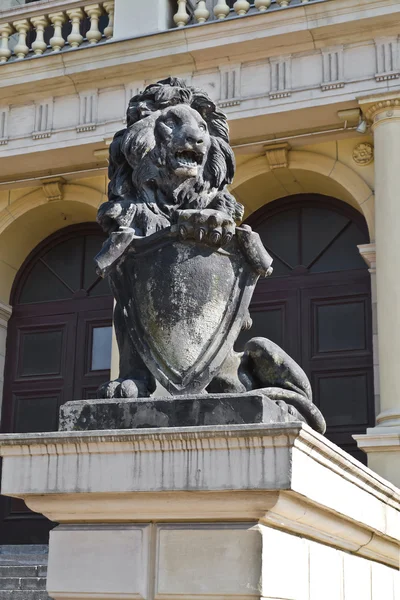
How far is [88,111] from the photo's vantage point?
14977 mm

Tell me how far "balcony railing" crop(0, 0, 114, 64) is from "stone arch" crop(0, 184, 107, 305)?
7.63 ft

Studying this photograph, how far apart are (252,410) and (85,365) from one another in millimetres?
12993

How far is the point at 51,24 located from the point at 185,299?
12733mm

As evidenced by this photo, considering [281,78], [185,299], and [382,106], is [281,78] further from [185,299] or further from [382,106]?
[185,299]

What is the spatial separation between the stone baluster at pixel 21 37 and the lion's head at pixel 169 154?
36.8 feet

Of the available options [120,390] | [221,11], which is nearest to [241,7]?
[221,11]

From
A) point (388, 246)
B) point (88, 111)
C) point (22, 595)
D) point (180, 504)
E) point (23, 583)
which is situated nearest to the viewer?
point (180, 504)

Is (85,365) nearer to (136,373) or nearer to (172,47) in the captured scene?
(172,47)

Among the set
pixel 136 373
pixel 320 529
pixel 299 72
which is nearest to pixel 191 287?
pixel 136 373

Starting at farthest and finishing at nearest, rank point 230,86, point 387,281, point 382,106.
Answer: point 230,86 → point 382,106 → point 387,281

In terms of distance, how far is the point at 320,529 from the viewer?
4.26m

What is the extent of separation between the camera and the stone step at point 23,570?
9923 millimetres

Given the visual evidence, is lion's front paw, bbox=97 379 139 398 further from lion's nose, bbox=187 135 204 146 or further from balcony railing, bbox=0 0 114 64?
balcony railing, bbox=0 0 114 64

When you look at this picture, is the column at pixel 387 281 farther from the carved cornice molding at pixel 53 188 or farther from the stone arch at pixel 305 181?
the carved cornice molding at pixel 53 188
